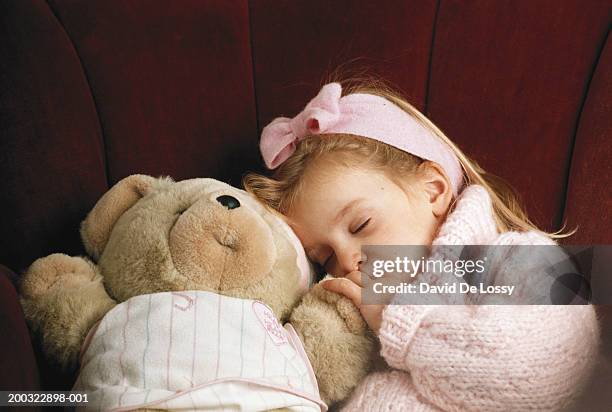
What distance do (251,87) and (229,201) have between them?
0.31m

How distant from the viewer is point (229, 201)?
2.12 feet

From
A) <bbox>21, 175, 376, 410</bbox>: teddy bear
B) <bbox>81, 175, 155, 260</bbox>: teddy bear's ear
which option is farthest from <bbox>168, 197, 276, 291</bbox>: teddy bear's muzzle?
<bbox>81, 175, 155, 260</bbox>: teddy bear's ear

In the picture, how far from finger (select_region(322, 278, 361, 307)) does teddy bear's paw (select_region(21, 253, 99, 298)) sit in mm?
243

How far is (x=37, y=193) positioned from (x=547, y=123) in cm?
65

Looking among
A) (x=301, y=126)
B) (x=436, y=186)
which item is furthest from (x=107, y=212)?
(x=436, y=186)

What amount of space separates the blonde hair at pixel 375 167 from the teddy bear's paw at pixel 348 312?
0.16 metres

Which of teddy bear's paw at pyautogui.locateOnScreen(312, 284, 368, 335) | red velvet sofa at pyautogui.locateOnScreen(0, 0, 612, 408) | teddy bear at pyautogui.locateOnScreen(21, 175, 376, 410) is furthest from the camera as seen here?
red velvet sofa at pyautogui.locateOnScreen(0, 0, 612, 408)

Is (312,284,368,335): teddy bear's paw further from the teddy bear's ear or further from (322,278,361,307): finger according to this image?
the teddy bear's ear

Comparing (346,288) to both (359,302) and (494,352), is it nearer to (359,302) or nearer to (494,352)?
(359,302)

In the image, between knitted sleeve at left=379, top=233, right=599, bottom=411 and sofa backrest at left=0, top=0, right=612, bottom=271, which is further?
sofa backrest at left=0, top=0, right=612, bottom=271

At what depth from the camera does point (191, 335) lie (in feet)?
1.88

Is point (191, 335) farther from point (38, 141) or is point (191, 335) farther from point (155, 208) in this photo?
point (38, 141)

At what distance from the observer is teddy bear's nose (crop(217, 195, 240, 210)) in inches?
25.2

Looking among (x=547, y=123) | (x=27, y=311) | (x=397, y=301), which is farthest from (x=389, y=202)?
(x=27, y=311)
